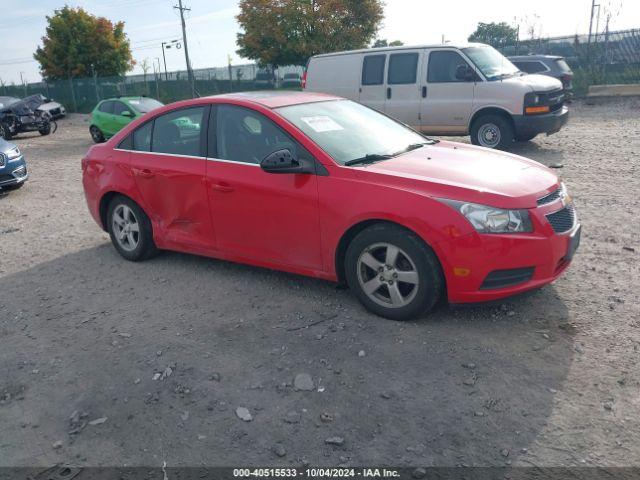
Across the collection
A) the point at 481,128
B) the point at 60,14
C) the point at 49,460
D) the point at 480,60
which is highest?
the point at 60,14

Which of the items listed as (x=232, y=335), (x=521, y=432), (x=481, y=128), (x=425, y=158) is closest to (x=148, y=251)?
(x=232, y=335)

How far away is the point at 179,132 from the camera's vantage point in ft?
17.5

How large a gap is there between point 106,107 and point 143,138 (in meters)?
13.9

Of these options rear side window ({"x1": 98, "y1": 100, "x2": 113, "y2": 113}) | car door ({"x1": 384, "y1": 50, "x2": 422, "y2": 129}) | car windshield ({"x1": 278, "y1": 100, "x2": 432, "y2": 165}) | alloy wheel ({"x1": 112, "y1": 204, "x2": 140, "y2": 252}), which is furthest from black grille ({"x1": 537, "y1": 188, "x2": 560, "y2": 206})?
rear side window ({"x1": 98, "y1": 100, "x2": 113, "y2": 113})

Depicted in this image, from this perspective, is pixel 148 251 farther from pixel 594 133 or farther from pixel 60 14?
pixel 60 14

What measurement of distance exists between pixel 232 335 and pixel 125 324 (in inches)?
36.9

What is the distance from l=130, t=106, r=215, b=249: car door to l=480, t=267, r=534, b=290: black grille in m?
2.43

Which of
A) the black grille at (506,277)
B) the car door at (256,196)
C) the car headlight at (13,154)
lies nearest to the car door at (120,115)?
the car headlight at (13,154)

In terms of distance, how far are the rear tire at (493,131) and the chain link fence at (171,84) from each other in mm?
21146

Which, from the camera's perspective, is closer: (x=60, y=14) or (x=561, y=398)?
(x=561, y=398)

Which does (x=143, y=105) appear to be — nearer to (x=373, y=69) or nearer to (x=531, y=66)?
(x=373, y=69)

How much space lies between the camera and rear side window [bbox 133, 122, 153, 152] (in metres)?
5.59

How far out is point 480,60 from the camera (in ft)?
35.7

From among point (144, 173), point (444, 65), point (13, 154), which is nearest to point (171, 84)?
point (13, 154)
